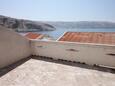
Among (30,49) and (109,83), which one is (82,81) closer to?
(109,83)

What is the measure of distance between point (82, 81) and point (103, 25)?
286 feet

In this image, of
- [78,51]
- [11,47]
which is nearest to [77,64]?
[78,51]

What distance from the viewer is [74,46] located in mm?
4918

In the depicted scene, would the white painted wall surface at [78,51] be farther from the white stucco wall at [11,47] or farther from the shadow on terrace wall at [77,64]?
the white stucco wall at [11,47]

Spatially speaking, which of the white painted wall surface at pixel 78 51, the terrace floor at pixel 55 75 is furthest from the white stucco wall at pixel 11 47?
the white painted wall surface at pixel 78 51

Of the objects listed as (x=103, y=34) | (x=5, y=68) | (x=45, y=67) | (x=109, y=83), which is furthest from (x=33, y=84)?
(x=103, y=34)

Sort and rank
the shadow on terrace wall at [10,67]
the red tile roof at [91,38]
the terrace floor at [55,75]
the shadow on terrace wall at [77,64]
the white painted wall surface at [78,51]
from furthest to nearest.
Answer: the red tile roof at [91,38] → the white painted wall surface at [78,51] → the shadow on terrace wall at [77,64] → the shadow on terrace wall at [10,67] → the terrace floor at [55,75]

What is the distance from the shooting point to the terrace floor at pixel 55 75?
3406 mm

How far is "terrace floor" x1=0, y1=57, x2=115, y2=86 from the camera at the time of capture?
11.2 ft

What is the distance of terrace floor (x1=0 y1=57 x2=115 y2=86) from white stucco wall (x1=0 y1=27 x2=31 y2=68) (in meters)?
0.30

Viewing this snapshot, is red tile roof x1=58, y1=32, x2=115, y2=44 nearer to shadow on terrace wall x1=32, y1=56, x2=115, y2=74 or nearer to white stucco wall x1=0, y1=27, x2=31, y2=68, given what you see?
shadow on terrace wall x1=32, y1=56, x2=115, y2=74

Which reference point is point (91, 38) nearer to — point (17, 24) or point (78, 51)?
point (78, 51)

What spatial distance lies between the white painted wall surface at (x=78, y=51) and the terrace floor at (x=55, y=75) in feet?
0.93

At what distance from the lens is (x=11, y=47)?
4.88m
